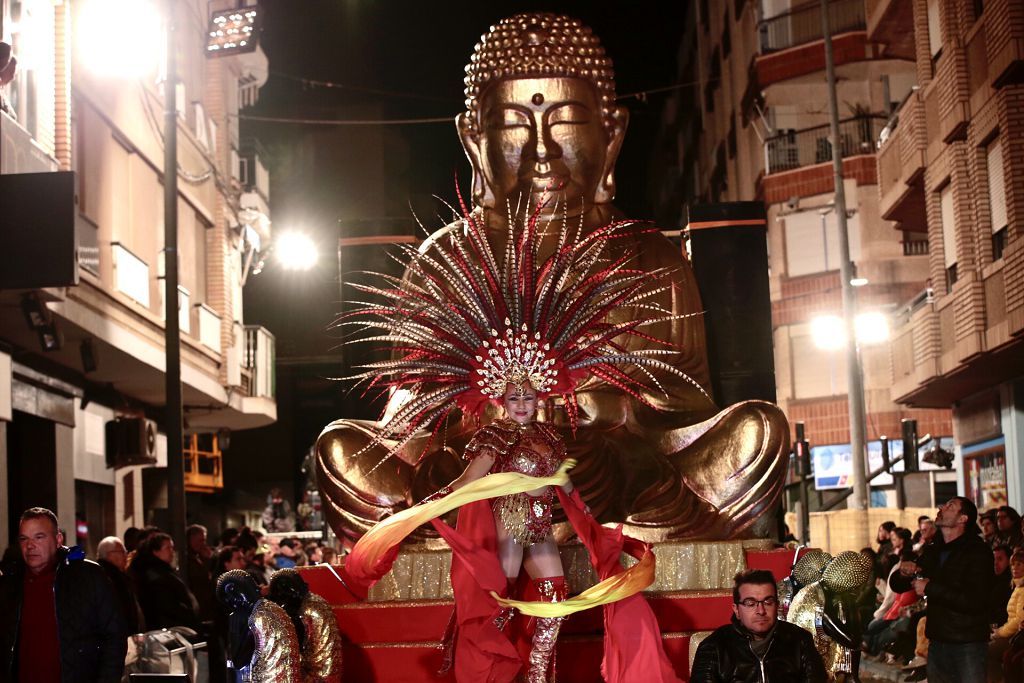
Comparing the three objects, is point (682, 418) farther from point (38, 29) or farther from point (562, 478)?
point (38, 29)

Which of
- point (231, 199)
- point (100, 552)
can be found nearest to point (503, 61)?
point (100, 552)

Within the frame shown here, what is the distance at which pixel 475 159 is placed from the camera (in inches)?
405

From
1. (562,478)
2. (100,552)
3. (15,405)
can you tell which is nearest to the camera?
(562,478)

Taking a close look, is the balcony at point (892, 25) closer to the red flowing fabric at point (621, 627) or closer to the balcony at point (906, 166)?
the balcony at point (906, 166)

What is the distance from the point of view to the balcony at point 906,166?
60.6 feet

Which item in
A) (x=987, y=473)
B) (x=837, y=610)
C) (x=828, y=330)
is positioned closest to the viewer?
(x=837, y=610)

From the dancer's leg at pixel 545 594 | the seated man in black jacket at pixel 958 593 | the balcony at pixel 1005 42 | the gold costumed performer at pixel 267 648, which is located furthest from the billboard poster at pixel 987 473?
the gold costumed performer at pixel 267 648

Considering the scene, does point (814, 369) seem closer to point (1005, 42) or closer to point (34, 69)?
point (1005, 42)

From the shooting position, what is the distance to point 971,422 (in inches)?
765

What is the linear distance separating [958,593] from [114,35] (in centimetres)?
1141

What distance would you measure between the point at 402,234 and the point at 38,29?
14.6 ft

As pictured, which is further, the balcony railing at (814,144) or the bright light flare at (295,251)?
the balcony railing at (814,144)

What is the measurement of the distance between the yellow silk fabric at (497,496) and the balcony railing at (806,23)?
24.0 metres

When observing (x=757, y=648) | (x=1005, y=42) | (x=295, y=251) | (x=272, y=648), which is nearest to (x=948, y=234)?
(x=1005, y=42)
